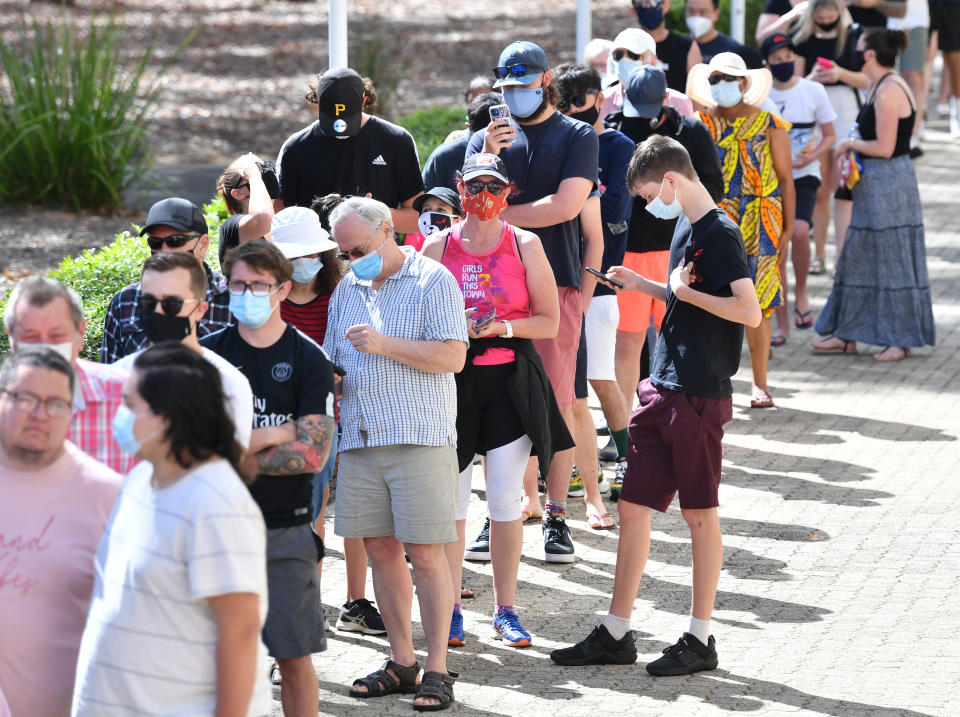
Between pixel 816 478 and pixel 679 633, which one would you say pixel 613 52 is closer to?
pixel 816 478

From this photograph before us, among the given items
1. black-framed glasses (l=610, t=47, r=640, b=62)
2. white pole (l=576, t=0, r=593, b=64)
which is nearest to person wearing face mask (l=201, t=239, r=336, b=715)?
black-framed glasses (l=610, t=47, r=640, b=62)

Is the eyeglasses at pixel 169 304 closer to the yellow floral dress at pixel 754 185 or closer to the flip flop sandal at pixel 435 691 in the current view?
the flip flop sandal at pixel 435 691

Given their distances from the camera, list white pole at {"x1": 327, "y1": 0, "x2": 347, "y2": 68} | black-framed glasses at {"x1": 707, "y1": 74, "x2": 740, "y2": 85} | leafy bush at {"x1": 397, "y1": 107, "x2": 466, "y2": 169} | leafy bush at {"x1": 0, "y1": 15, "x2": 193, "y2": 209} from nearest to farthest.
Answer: white pole at {"x1": 327, "y1": 0, "x2": 347, "y2": 68} < black-framed glasses at {"x1": 707, "y1": 74, "x2": 740, "y2": 85} < leafy bush at {"x1": 397, "y1": 107, "x2": 466, "y2": 169} < leafy bush at {"x1": 0, "y1": 15, "x2": 193, "y2": 209}

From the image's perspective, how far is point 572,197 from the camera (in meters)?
6.62

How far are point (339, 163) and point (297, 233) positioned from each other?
146 cm

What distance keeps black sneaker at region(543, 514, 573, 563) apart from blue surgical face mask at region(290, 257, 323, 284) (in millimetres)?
2020

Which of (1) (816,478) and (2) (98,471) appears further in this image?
Answer: (1) (816,478)

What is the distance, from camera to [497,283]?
5.79 meters

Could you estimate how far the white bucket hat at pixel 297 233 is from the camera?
5.38m

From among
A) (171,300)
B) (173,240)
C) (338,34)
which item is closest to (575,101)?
(338,34)

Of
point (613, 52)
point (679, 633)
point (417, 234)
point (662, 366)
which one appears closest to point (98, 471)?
point (662, 366)

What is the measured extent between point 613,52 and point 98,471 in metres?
5.86

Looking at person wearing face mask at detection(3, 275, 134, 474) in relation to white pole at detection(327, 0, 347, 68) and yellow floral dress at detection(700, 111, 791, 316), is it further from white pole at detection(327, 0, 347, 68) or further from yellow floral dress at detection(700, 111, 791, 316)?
yellow floral dress at detection(700, 111, 791, 316)

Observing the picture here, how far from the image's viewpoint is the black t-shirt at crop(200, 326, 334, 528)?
455cm
